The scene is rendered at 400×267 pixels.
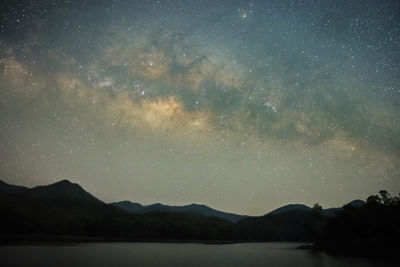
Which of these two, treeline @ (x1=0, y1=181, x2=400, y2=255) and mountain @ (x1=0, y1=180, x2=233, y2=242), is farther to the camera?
mountain @ (x1=0, y1=180, x2=233, y2=242)

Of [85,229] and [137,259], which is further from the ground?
[85,229]

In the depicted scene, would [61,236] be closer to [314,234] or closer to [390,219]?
[314,234]

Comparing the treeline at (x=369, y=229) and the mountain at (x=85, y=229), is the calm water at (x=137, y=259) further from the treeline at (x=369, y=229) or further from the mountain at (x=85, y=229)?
the mountain at (x=85, y=229)

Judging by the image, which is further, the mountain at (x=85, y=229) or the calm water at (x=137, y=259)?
the mountain at (x=85, y=229)

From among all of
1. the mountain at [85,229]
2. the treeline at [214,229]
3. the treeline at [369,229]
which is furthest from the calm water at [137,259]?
the mountain at [85,229]

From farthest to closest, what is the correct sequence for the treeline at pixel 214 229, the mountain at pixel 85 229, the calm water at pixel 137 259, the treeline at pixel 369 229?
the mountain at pixel 85 229 → the treeline at pixel 214 229 → the treeline at pixel 369 229 → the calm water at pixel 137 259

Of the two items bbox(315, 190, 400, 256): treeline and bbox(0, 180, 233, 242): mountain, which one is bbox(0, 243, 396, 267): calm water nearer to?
bbox(315, 190, 400, 256): treeline

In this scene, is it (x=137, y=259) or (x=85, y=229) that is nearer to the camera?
(x=137, y=259)

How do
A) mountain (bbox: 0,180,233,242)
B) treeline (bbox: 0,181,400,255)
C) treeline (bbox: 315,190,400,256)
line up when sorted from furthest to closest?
mountain (bbox: 0,180,233,242) < treeline (bbox: 0,181,400,255) < treeline (bbox: 315,190,400,256)

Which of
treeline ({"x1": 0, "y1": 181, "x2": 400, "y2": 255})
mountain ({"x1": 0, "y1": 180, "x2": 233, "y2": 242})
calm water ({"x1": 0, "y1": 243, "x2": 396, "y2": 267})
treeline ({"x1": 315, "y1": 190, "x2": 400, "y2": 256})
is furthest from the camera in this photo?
mountain ({"x1": 0, "y1": 180, "x2": 233, "y2": 242})

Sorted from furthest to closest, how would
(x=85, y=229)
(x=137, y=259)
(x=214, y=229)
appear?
(x=214, y=229) < (x=85, y=229) < (x=137, y=259)

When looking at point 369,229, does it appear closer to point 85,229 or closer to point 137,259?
point 137,259

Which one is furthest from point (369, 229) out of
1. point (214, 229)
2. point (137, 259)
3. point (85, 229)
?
point (85, 229)

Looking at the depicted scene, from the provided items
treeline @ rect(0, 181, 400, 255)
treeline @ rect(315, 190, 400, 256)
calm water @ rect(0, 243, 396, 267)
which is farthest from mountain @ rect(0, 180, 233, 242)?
treeline @ rect(315, 190, 400, 256)
